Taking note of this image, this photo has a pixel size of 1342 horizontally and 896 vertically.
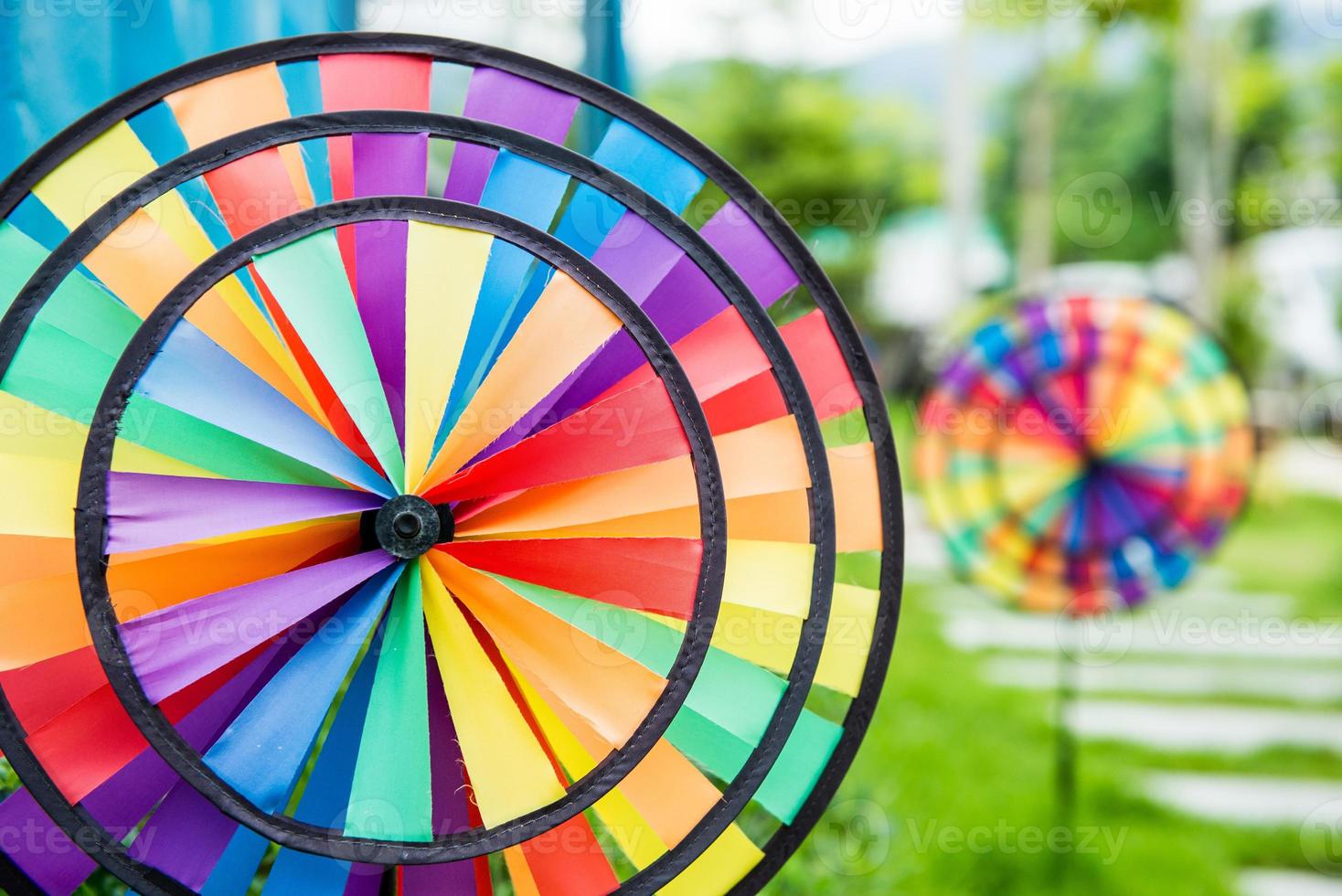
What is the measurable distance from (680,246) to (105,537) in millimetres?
439

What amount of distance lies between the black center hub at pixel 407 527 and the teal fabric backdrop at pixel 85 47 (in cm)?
73

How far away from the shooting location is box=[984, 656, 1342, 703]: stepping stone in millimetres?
4059

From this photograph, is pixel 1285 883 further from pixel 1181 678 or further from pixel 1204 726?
pixel 1181 678

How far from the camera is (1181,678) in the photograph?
4.27 metres

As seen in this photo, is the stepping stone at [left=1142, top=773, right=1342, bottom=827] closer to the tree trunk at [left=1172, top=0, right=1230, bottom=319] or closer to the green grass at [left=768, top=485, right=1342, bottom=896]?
the green grass at [left=768, top=485, right=1342, bottom=896]

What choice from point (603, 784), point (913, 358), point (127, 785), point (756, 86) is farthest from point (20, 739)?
point (756, 86)

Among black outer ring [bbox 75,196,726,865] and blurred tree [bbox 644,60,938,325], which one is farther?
blurred tree [bbox 644,60,938,325]

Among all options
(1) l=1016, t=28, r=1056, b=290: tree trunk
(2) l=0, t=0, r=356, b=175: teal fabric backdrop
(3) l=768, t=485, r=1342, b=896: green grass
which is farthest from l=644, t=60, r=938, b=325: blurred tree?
(2) l=0, t=0, r=356, b=175: teal fabric backdrop

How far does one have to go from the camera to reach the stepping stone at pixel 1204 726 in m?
3.45

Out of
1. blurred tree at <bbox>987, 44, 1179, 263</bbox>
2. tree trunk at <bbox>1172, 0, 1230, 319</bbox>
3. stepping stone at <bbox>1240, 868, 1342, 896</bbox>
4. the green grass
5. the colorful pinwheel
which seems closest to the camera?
the green grass

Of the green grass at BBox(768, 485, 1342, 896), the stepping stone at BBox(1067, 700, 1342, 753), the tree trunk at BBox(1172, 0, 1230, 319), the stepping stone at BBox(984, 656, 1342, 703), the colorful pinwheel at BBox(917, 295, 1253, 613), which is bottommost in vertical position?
the green grass at BBox(768, 485, 1342, 896)

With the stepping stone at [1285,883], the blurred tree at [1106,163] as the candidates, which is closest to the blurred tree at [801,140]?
the blurred tree at [1106,163]

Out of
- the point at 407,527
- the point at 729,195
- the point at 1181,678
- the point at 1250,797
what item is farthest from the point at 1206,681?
the point at 407,527

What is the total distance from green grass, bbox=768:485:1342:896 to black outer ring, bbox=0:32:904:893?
1152 mm
